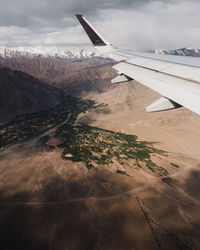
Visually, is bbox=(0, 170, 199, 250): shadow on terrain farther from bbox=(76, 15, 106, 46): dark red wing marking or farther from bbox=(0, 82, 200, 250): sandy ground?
bbox=(76, 15, 106, 46): dark red wing marking

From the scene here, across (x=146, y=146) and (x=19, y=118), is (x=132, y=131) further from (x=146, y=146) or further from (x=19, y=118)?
(x=19, y=118)

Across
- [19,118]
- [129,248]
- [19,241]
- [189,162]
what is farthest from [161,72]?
A: [19,118]

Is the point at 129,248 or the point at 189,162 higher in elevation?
the point at 129,248

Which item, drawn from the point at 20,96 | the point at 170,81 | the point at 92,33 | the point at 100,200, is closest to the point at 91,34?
the point at 92,33

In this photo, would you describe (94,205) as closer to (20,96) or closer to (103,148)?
(103,148)

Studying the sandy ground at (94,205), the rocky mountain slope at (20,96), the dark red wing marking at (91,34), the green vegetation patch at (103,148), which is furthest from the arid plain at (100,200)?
the rocky mountain slope at (20,96)
